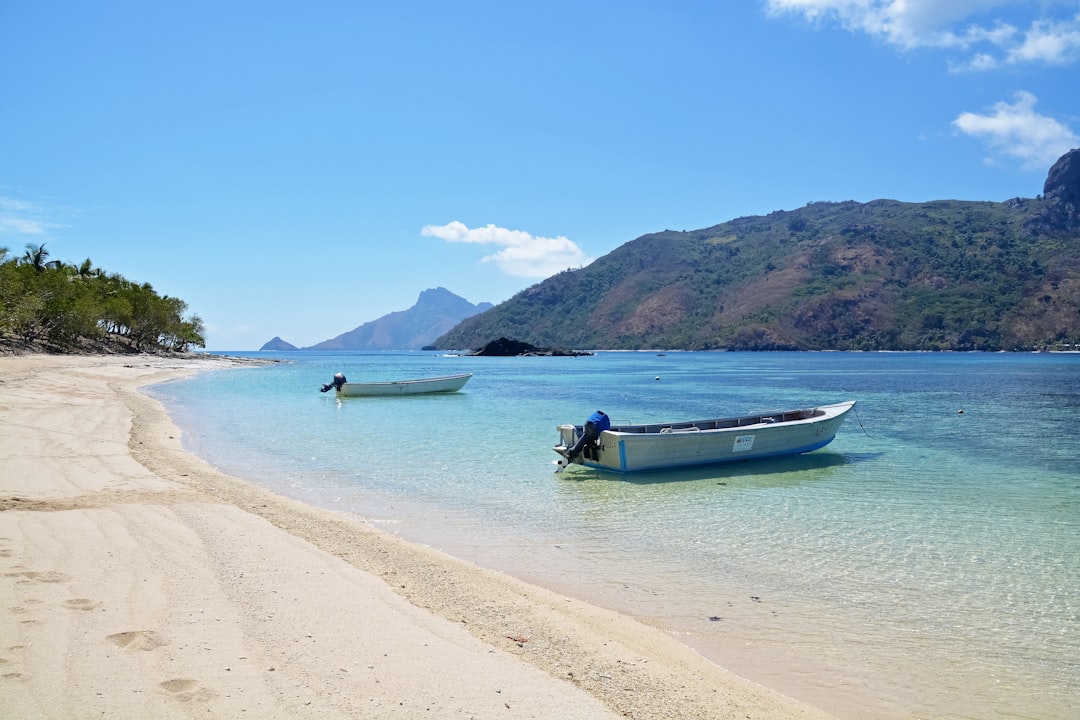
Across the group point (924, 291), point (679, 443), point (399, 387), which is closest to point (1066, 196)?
point (924, 291)

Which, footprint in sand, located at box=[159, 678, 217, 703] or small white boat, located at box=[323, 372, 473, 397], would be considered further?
small white boat, located at box=[323, 372, 473, 397]

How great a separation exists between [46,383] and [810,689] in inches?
1300

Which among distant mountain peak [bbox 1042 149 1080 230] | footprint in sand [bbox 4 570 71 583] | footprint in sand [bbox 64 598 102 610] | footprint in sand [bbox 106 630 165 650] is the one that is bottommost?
footprint in sand [bbox 106 630 165 650]

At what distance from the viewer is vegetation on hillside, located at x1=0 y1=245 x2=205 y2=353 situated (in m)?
48.4

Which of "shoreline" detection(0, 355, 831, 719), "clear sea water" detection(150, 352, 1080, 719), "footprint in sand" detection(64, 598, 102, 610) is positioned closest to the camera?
"shoreline" detection(0, 355, 831, 719)

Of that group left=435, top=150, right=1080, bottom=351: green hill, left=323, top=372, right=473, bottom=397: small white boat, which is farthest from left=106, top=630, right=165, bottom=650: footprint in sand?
left=435, top=150, right=1080, bottom=351: green hill

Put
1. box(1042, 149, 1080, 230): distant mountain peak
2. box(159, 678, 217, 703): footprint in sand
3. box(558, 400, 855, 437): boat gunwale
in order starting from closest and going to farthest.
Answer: box(159, 678, 217, 703): footprint in sand → box(558, 400, 855, 437): boat gunwale → box(1042, 149, 1080, 230): distant mountain peak

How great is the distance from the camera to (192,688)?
4.16 metres

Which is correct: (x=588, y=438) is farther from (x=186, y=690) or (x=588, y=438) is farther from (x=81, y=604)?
(x=186, y=690)

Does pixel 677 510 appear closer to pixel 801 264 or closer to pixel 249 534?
pixel 249 534

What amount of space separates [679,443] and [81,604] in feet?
43.2

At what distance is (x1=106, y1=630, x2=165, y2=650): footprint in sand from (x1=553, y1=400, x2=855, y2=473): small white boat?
38.4 ft

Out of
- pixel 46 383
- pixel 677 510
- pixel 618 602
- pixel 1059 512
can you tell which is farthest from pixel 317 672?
pixel 46 383

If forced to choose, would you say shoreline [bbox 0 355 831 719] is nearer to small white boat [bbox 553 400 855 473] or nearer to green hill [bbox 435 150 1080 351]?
small white boat [bbox 553 400 855 473]
